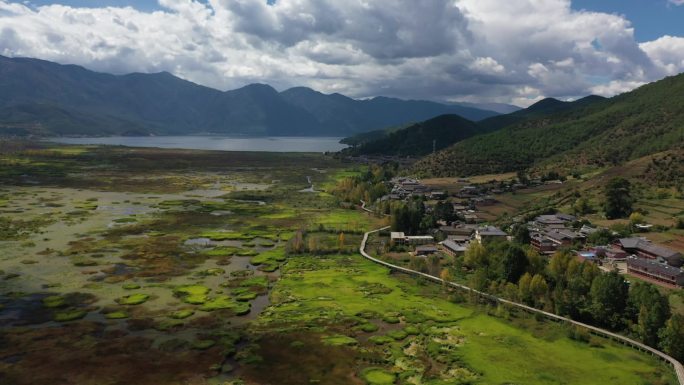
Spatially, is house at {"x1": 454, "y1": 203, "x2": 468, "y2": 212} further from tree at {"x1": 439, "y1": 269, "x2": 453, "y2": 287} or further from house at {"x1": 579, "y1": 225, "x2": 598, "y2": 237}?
tree at {"x1": 439, "y1": 269, "x2": 453, "y2": 287}

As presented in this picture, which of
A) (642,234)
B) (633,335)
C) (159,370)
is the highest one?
(642,234)

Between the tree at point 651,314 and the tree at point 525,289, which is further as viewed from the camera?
the tree at point 525,289

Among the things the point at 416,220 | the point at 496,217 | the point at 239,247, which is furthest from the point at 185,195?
the point at 496,217

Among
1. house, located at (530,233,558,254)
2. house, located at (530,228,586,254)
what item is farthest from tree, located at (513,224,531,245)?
house, located at (530,228,586,254)

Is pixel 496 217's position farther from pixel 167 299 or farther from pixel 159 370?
pixel 159 370

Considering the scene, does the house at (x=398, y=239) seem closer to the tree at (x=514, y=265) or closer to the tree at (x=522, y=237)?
the tree at (x=522, y=237)

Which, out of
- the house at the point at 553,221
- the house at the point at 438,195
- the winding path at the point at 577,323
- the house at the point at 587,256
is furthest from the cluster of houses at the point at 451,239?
the house at the point at 438,195

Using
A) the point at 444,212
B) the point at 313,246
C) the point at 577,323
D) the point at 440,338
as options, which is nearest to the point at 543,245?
the point at 577,323
